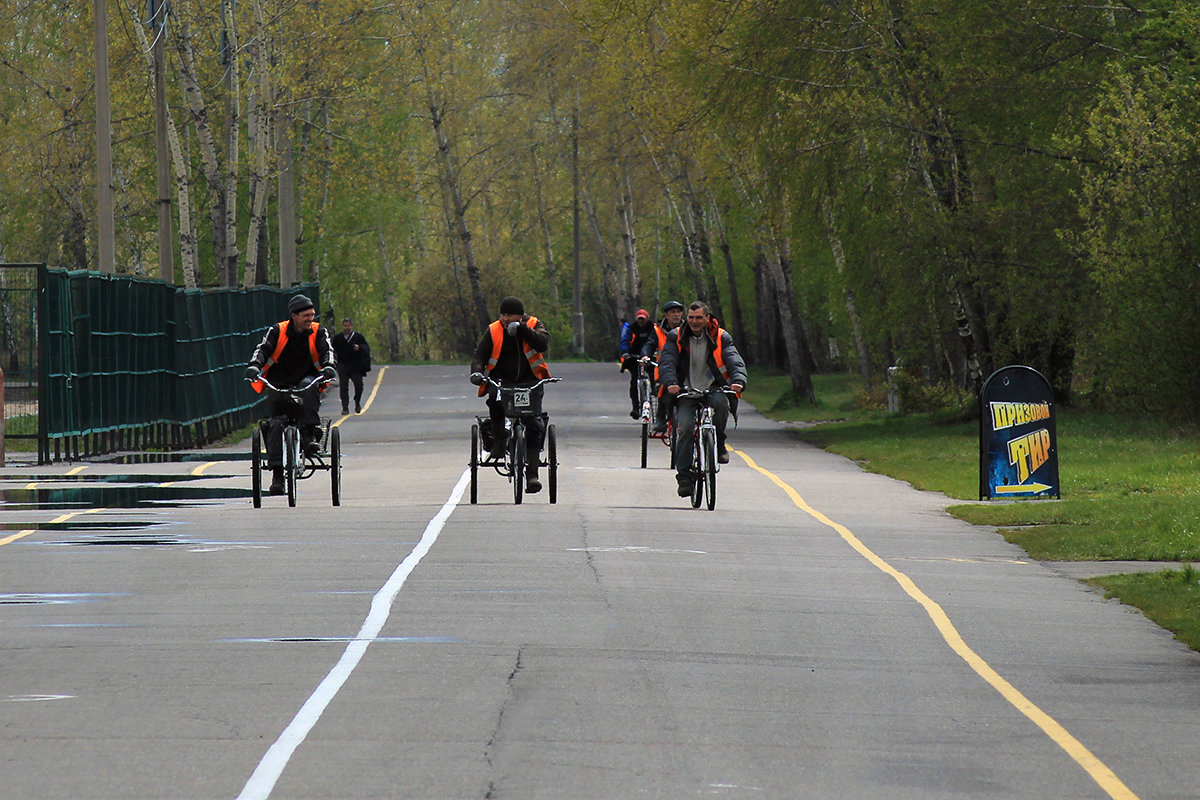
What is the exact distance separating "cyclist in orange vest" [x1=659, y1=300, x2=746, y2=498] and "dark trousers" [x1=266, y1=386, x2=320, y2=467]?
339 centimetres

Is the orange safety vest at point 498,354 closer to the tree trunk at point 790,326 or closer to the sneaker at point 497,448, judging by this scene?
the sneaker at point 497,448

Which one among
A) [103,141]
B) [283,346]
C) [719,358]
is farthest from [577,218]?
[283,346]

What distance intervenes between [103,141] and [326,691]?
2204 centimetres

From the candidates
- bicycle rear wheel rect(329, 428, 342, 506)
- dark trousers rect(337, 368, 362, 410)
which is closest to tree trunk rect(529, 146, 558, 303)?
dark trousers rect(337, 368, 362, 410)

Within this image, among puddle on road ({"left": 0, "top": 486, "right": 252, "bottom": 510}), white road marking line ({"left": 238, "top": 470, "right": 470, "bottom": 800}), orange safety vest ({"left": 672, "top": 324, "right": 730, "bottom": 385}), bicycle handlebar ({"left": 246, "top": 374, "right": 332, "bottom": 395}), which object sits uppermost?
orange safety vest ({"left": 672, "top": 324, "right": 730, "bottom": 385})

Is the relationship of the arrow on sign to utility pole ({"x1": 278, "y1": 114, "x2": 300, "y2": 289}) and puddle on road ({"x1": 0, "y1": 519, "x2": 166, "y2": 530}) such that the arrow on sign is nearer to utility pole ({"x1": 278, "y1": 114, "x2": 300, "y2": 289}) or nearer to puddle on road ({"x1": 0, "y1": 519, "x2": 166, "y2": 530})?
puddle on road ({"x1": 0, "y1": 519, "x2": 166, "y2": 530})

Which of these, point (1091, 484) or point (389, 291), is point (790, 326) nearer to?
point (1091, 484)

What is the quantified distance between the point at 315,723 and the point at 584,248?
8840 centimetres

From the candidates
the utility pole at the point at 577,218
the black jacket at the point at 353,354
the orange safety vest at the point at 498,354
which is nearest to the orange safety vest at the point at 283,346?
the orange safety vest at the point at 498,354

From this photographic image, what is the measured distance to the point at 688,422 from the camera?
744 inches

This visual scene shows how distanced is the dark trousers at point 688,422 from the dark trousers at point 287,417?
3527mm

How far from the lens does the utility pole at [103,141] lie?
96.2ft

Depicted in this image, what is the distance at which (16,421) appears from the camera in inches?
1028

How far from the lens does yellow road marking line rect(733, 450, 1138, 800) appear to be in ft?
25.0
